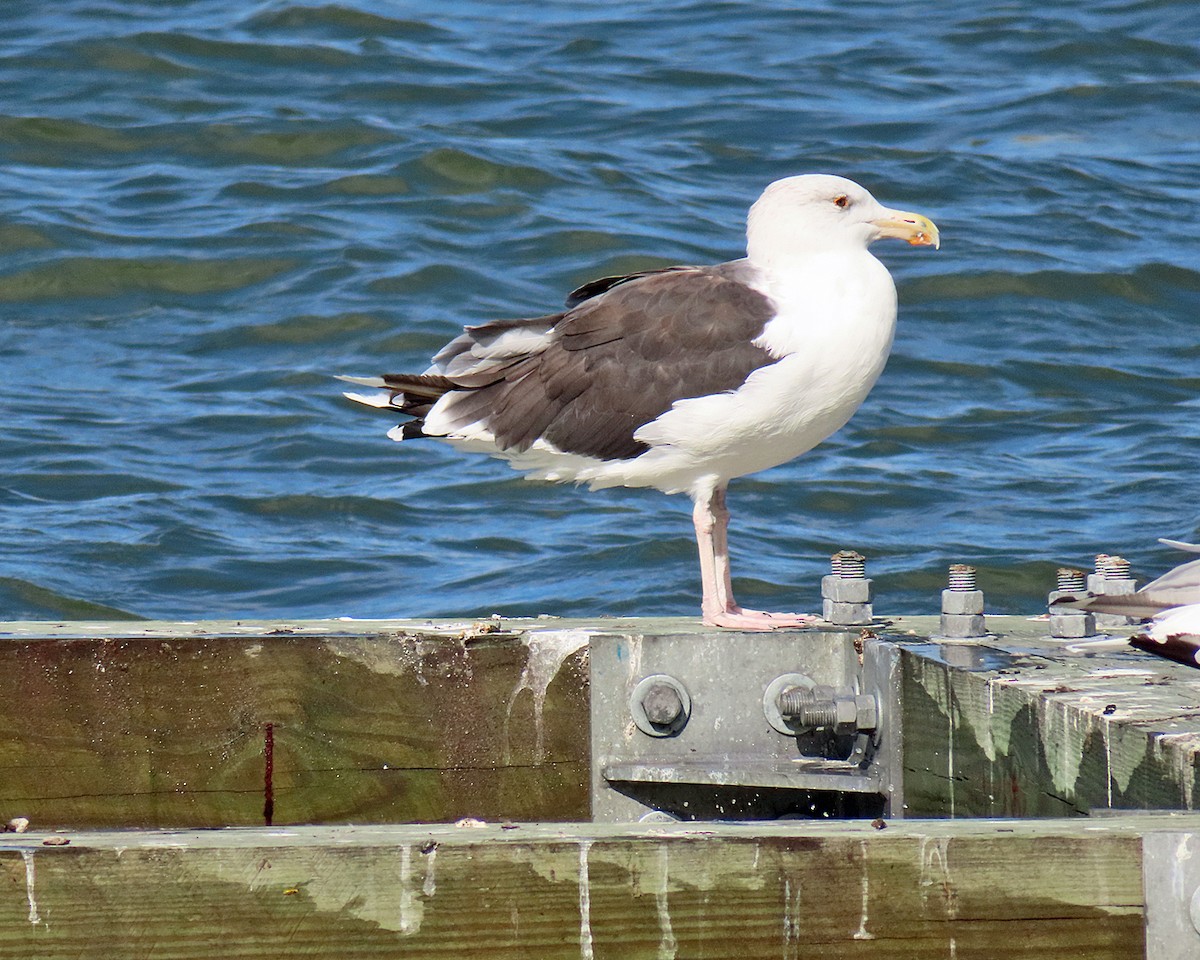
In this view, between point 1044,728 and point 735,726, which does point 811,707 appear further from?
point 1044,728

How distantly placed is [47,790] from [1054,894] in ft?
7.35

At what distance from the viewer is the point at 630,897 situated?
211 centimetres

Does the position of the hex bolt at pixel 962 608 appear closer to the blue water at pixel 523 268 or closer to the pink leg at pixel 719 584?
the pink leg at pixel 719 584

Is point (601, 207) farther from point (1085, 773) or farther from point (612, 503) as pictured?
point (1085, 773)

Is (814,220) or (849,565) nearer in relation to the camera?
(849,565)

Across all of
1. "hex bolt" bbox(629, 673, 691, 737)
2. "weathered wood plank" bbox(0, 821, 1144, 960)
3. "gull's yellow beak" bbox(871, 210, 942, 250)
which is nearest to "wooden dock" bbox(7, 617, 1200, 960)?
"weathered wood plank" bbox(0, 821, 1144, 960)

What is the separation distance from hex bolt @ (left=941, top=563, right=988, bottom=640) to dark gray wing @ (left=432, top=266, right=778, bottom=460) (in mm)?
1127

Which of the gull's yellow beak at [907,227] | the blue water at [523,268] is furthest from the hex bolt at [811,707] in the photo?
the blue water at [523,268]

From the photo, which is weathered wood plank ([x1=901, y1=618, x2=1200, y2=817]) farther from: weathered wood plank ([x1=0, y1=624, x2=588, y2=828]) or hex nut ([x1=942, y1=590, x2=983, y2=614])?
weathered wood plank ([x1=0, y1=624, x2=588, y2=828])

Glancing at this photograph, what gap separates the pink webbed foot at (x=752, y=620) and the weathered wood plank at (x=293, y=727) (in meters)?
0.49

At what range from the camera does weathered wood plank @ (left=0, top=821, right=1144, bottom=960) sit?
2.07 m

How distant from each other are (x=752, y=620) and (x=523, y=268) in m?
7.50

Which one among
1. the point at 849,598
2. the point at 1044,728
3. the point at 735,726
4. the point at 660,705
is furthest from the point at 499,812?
the point at 1044,728

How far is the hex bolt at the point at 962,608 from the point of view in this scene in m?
3.77
